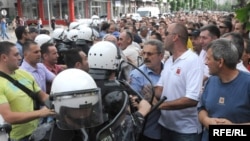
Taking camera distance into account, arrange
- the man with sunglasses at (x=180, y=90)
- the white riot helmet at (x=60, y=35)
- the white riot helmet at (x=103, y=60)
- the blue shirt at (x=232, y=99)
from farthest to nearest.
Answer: the white riot helmet at (x=60, y=35) → the man with sunglasses at (x=180, y=90) → the white riot helmet at (x=103, y=60) → the blue shirt at (x=232, y=99)

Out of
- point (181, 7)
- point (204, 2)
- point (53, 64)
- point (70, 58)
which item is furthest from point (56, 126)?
point (204, 2)

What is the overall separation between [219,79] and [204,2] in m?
105

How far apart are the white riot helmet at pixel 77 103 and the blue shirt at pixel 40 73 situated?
2337mm

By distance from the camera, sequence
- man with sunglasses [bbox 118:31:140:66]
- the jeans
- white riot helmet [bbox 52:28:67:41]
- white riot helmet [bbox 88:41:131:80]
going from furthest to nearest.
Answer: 1. white riot helmet [bbox 52:28:67:41]
2. man with sunglasses [bbox 118:31:140:66]
3. the jeans
4. white riot helmet [bbox 88:41:131:80]

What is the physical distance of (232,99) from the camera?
8.68 feet

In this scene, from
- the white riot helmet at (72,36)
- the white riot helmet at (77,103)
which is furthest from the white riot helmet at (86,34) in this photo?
the white riot helmet at (77,103)

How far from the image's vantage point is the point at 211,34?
5.04 metres

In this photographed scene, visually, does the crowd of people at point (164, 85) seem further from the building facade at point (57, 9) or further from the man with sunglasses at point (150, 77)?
the building facade at point (57, 9)

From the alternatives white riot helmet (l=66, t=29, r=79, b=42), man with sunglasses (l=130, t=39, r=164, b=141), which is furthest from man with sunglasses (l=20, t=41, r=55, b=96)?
white riot helmet (l=66, t=29, r=79, b=42)

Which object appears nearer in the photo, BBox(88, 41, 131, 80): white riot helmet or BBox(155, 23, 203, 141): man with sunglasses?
BBox(88, 41, 131, 80): white riot helmet

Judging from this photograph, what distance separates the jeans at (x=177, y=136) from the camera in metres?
3.37

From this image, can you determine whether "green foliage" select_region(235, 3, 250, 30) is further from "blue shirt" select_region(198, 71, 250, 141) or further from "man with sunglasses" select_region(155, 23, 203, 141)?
"man with sunglasses" select_region(155, 23, 203, 141)

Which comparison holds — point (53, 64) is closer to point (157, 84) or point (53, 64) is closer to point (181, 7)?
point (157, 84)

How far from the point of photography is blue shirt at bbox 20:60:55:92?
4.43 m
